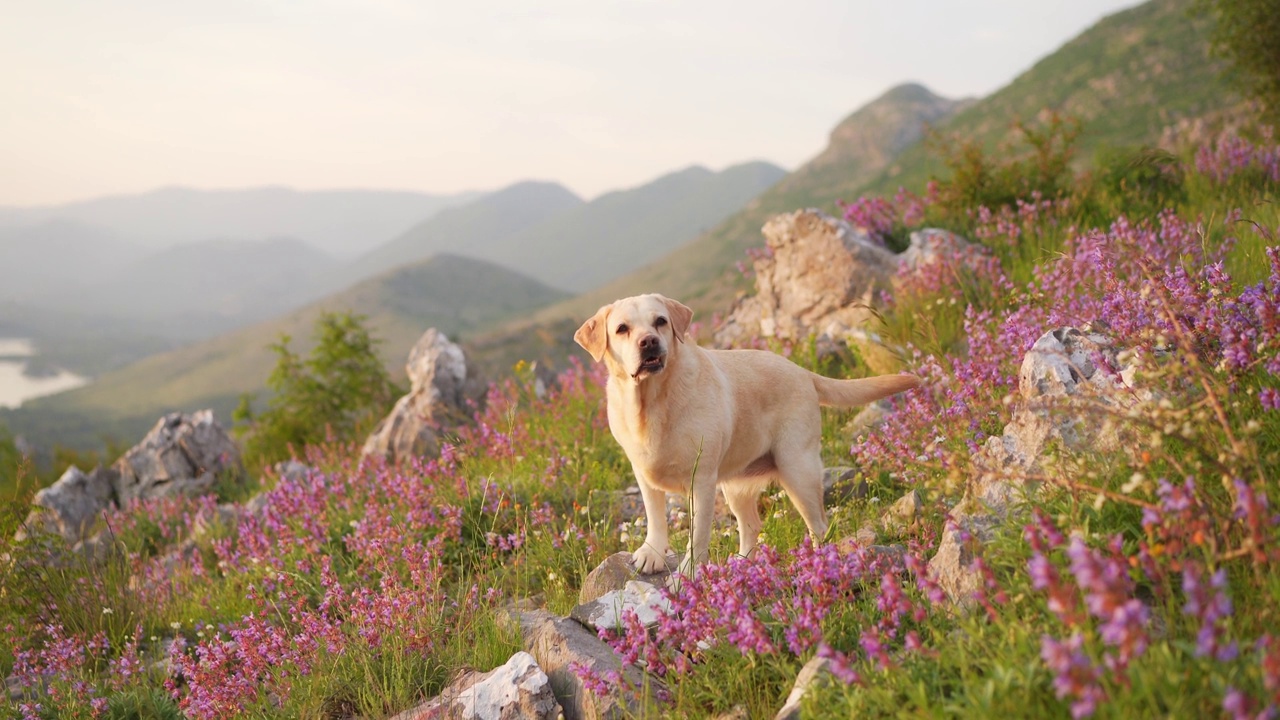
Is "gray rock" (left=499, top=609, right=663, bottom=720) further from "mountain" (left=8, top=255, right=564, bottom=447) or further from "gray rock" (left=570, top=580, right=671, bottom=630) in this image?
"mountain" (left=8, top=255, right=564, bottom=447)

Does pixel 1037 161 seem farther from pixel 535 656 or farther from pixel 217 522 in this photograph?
pixel 217 522

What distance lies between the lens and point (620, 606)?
4.15 meters

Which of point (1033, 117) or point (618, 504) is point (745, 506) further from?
point (1033, 117)

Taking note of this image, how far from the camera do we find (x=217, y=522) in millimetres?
9070

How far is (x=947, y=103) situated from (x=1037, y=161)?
209 m

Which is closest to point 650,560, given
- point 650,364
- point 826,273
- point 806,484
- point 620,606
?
point 620,606

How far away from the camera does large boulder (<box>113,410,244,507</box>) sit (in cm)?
1190

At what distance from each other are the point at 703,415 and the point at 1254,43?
16.6 meters

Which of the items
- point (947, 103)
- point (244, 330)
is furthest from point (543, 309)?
point (947, 103)

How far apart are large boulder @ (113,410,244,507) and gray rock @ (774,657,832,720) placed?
452 inches

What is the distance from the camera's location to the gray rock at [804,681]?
2977mm

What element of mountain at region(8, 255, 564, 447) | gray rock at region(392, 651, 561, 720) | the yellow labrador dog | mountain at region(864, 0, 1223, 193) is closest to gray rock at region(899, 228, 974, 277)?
the yellow labrador dog

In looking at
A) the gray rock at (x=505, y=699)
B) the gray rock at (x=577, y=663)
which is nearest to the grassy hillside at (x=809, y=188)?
the gray rock at (x=577, y=663)

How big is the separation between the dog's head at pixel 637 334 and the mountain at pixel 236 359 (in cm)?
10863
